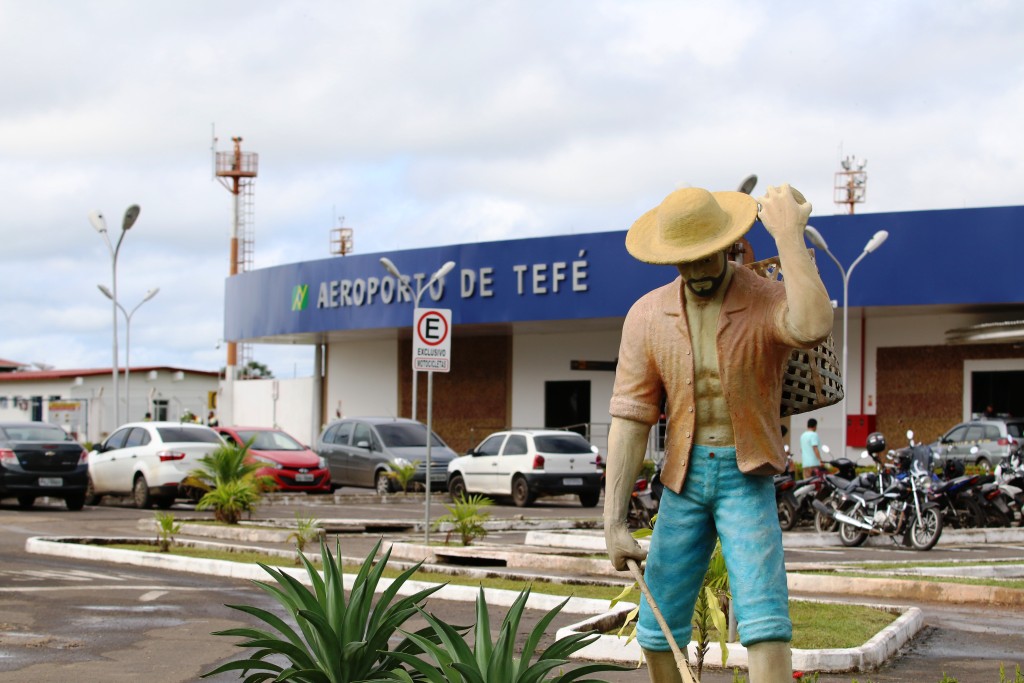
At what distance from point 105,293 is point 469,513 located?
27.7 meters

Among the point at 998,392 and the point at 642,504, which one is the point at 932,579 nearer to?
the point at 642,504

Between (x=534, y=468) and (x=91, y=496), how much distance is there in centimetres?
789

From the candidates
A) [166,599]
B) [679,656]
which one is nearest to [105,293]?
[166,599]

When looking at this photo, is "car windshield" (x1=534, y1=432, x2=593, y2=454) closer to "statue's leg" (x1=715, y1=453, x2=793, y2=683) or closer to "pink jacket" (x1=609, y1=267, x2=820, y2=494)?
"pink jacket" (x1=609, y1=267, x2=820, y2=494)

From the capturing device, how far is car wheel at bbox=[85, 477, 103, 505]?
24.2 meters

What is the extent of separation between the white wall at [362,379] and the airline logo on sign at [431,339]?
30.3 m

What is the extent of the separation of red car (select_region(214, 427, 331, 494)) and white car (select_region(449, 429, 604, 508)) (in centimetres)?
283

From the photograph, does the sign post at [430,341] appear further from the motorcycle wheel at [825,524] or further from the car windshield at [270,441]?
the car windshield at [270,441]

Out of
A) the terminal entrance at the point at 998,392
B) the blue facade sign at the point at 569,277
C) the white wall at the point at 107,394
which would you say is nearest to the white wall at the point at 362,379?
the blue facade sign at the point at 569,277

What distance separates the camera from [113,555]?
47.7ft

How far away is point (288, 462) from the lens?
87.0ft

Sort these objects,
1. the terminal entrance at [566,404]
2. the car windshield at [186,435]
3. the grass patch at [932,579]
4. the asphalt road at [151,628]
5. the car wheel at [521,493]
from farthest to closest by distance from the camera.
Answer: the terminal entrance at [566,404], the car wheel at [521,493], the car windshield at [186,435], the grass patch at [932,579], the asphalt road at [151,628]

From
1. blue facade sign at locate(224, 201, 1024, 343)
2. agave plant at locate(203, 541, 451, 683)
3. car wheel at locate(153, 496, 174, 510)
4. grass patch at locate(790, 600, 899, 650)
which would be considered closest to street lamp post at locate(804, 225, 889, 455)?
blue facade sign at locate(224, 201, 1024, 343)

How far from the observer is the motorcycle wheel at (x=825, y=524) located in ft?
61.0
